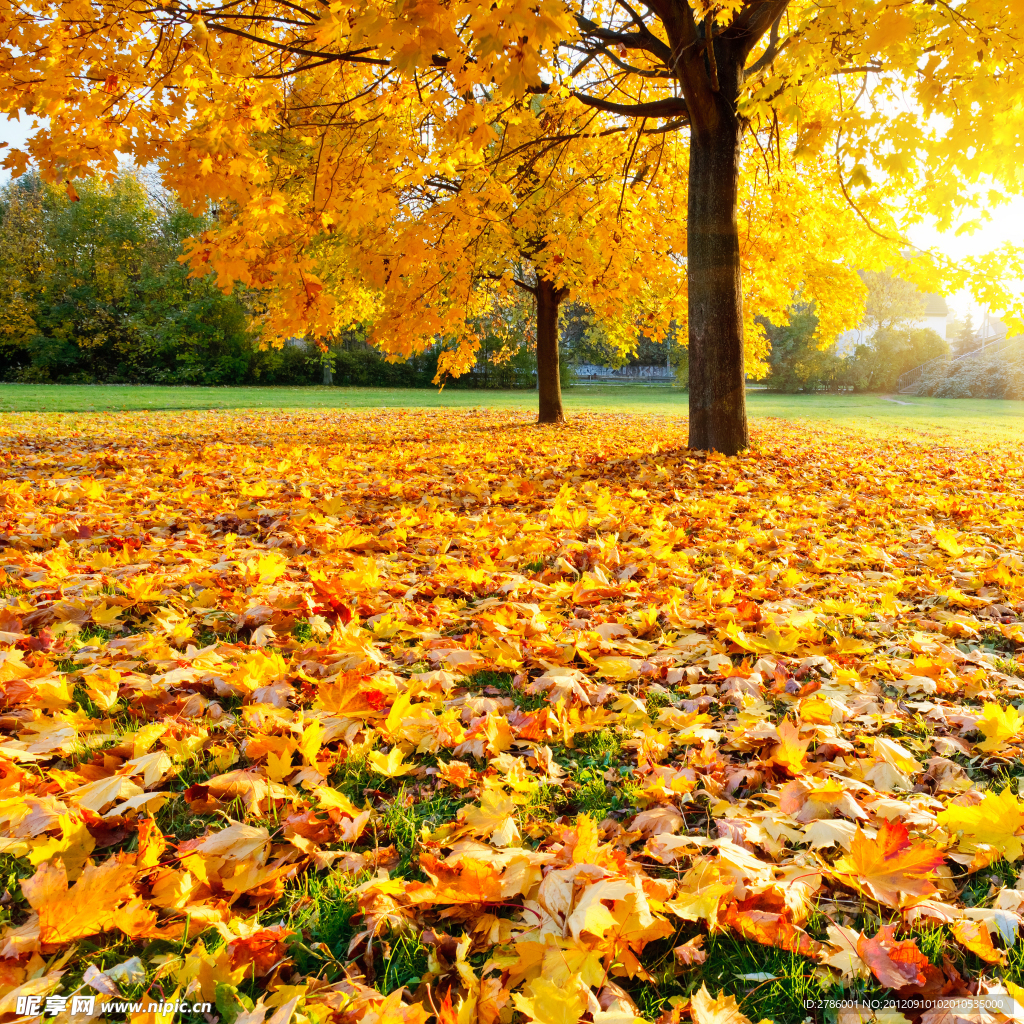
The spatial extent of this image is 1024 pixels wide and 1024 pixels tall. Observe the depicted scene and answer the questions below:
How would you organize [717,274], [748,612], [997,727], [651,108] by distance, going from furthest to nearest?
1. [651,108]
2. [717,274]
3. [748,612]
4. [997,727]

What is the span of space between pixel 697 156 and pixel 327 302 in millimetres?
5124

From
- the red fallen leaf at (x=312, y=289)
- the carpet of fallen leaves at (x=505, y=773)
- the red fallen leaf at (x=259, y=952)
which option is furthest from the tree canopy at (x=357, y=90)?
the red fallen leaf at (x=259, y=952)

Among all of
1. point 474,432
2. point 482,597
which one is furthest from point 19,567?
point 474,432

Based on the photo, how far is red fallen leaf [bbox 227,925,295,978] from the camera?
4.06 feet

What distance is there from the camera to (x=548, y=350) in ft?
49.0

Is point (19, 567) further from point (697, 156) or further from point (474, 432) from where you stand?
point (474, 432)

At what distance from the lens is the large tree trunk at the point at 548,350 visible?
1448cm

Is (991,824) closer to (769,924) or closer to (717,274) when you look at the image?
(769,924)

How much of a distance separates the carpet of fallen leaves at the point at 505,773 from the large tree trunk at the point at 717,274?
12.3ft

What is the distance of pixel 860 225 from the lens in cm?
1009

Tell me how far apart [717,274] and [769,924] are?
Result: 23.8ft

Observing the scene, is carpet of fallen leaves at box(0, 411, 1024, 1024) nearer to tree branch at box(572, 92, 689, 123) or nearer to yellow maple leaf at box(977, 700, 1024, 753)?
yellow maple leaf at box(977, 700, 1024, 753)

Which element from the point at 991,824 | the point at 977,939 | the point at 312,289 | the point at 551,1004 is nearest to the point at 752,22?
the point at 312,289

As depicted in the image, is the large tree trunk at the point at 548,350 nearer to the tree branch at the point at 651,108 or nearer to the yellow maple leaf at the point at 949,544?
the tree branch at the point at 651,108
